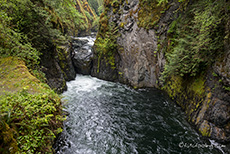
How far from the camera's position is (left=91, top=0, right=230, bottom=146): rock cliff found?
4.75 metres

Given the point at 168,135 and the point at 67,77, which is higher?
the point at 67,77

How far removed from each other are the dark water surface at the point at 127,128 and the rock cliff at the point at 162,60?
83cm

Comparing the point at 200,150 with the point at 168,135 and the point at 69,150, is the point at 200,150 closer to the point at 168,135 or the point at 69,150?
the point at 168,135

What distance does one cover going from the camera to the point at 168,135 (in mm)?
5398

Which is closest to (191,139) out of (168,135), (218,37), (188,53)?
(168,135)

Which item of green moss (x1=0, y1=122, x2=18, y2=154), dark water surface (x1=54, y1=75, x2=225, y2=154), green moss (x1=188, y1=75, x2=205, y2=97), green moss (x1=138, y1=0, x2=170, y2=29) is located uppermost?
green moss (x1=138, y1=0, x2=170, y2=29)

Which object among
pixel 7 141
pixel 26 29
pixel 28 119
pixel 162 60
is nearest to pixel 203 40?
pixel 162 60

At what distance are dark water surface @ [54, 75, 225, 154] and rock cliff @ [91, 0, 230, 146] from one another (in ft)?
2.73

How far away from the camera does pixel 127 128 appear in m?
5.87

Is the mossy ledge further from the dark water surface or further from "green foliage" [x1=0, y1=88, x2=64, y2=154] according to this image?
the dark water surface

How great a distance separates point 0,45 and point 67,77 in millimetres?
8565

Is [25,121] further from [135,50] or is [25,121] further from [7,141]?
[135,50]

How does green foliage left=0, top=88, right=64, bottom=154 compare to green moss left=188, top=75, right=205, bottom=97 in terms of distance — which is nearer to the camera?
green foliage left=0, top=88, right=64, bottom=154

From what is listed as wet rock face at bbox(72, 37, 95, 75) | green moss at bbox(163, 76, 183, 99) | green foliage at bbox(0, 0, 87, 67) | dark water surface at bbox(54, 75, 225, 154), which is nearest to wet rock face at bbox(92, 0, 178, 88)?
green moss at bbox(163, 76, 183, 99)
